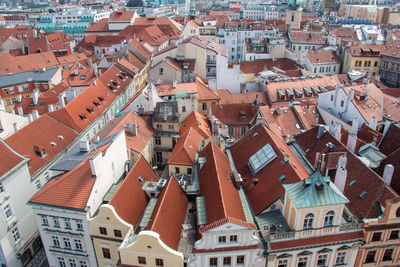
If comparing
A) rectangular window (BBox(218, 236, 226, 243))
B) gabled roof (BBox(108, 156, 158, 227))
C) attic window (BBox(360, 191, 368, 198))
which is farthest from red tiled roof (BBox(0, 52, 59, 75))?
attic window (BBox(360, 191, 368, 198))

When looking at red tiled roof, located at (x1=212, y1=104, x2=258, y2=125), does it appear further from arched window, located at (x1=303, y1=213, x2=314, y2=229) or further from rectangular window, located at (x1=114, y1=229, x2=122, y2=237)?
arched window, located at (x1=303, y1=213, x2=314, y2=229)

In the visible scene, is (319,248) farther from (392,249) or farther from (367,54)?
(367,54)

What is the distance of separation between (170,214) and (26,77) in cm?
7308

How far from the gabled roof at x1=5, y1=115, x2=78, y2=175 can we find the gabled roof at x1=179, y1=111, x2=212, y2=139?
1957cm

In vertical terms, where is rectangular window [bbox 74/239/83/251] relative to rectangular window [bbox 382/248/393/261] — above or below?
below

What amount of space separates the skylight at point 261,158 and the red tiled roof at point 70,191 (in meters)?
18.5

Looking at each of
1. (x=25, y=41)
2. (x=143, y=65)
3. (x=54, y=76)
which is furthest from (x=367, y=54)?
(x=25, y=41)

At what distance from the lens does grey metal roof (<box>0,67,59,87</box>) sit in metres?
87.3

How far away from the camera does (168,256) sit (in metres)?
31.4

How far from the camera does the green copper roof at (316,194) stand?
30.8 metres

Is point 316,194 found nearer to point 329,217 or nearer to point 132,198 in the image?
point 329,217

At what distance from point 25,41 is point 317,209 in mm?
131480

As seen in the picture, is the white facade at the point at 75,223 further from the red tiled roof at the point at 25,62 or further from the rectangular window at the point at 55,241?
the red tiled roof at the point at 25,62

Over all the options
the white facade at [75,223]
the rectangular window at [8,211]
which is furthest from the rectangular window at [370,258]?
the rectangular window at [8,211]
